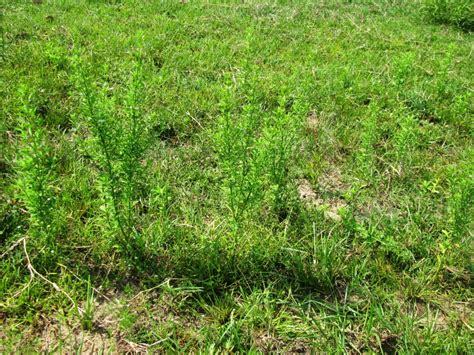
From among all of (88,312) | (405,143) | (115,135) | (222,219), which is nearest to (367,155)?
(405,143)

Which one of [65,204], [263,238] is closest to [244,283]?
[263,238]

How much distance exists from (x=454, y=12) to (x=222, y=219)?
6.16 m

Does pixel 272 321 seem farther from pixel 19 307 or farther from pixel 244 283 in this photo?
pixel 19 307

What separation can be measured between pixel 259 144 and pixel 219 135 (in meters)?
0.38

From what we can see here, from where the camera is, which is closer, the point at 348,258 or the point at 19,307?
the point at 19,307

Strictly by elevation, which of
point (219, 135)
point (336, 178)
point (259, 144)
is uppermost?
point (219, 135)

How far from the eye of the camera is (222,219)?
111 inches

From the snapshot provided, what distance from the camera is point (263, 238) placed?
2.69 meters

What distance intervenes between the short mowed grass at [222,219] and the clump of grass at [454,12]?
3.09 meters

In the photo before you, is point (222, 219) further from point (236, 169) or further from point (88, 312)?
point (88, 312)

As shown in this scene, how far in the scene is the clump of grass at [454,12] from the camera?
689cm

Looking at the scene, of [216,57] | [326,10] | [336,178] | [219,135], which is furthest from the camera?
[326,10]

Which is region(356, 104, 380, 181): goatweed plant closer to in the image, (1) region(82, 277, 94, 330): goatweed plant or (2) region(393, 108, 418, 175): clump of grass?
(2) region(393, 108, 418, 175): clump of grass

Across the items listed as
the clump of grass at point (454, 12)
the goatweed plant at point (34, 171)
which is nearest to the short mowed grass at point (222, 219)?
the goatweed plant at point (34, 171)
